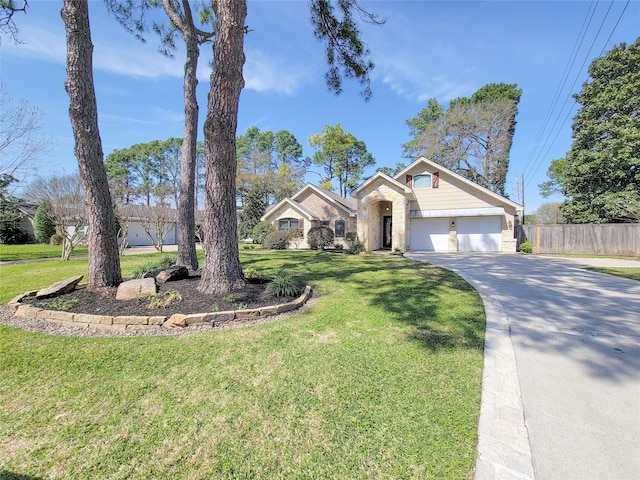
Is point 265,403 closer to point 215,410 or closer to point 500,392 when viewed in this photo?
point 215,410

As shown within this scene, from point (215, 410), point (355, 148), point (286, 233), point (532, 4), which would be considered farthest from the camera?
point (355, 148)

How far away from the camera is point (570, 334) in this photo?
4.14 m

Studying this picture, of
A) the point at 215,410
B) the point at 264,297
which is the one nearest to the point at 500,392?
the point at 215,410

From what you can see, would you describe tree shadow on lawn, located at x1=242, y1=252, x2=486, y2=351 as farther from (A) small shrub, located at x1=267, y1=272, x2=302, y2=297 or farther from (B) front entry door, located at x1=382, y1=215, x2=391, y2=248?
(B) front entry door, located at x1=382, y1=215, x2=391, y2=248

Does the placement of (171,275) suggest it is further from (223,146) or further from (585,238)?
(585,238)

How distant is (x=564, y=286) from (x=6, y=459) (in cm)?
1016

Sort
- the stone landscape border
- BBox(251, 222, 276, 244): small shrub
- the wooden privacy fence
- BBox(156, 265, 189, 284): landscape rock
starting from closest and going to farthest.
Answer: the stone landscape border
BBox(156, 265, 189, 284): landscape rock
the wooden privacy fence
BBox(251, 222, 276, 244): small shrub

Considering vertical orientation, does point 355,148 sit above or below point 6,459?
above

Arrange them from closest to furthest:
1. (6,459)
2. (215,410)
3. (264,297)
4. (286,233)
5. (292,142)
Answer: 1. (6,459)
2. (215,410)
3. (264,297)
4. (286,233)
5. (292,142)

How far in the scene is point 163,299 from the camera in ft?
15.9

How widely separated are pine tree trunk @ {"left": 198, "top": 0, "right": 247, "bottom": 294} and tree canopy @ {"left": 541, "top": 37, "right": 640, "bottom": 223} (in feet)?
78.1

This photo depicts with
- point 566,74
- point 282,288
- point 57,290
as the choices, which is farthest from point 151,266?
point 566,74

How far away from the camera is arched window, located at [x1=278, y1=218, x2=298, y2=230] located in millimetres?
19984

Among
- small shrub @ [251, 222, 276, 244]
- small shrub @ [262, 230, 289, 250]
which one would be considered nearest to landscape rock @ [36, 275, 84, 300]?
small shrub @ [262, 230, 289, 250]
